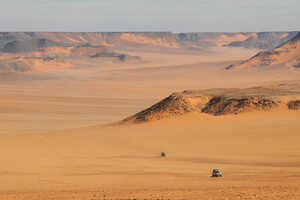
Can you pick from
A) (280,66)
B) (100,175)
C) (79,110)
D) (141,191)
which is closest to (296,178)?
(141,191)

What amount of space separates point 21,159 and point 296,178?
1172cm

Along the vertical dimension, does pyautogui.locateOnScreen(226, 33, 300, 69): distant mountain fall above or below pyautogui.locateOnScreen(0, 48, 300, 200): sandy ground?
above

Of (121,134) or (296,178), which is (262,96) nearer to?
(121,134)

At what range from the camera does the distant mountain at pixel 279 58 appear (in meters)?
133

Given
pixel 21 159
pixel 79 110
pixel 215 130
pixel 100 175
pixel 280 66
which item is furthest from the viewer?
pixel 280 66

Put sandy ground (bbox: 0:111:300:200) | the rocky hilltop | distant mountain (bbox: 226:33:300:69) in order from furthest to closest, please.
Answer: distant mountain (bbox: 226:33:300:69) < the rocky hilltop < sandy ground (bbox: 0:111:300:200)

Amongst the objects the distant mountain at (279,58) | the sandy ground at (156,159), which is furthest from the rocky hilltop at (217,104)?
the distant mountain at (279,58)

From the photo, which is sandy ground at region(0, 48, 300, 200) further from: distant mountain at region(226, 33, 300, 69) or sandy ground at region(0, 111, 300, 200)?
distant mountain at region(226, 33, 300, 69)

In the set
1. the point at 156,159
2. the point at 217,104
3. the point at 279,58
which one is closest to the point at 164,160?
the point at 156,159

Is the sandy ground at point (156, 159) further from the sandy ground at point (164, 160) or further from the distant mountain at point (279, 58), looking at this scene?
the distant mountain at point (279, 58)

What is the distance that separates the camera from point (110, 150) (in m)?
26.7

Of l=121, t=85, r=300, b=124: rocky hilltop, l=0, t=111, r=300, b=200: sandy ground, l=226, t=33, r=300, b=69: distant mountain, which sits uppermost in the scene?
l=226, t=33, r=300, b=69: distant mountain

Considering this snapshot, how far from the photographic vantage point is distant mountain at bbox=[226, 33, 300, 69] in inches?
5238

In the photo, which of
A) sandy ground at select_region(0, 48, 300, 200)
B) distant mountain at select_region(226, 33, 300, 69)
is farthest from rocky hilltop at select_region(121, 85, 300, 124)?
distant mountain at select_region(226, 33, 300, 69)
